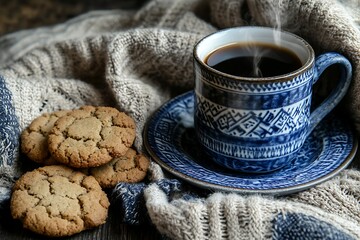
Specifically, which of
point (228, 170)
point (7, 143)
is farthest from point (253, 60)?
point (7, 143)

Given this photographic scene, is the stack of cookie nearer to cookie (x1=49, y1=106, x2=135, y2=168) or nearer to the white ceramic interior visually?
cookie (x1=49, y1=106, x2=135, y2=168)

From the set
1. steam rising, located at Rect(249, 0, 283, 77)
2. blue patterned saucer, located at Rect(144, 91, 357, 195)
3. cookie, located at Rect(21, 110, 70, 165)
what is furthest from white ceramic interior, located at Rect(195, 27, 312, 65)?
cookie, located at Rect(21, 110, 70, 165)

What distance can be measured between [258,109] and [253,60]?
13 cm

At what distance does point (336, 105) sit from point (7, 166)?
1.79 ft

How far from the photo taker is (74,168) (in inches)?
36.3

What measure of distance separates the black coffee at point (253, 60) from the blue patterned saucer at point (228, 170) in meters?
0.15

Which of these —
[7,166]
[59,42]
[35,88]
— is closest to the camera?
[7,166]

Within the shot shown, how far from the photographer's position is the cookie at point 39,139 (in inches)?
37.3

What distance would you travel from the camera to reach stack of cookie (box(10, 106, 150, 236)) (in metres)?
0.85

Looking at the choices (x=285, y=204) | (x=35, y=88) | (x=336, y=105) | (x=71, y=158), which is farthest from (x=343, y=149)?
(x=35, y=88)

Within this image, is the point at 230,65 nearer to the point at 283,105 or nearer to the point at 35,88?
the point at 283,105

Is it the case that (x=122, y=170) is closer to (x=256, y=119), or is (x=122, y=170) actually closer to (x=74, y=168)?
(x=74, y=168)

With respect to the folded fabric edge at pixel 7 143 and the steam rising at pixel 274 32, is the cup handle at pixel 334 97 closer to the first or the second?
the steam rising at pixel 274 32

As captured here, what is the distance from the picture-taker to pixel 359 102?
39.2 inches
